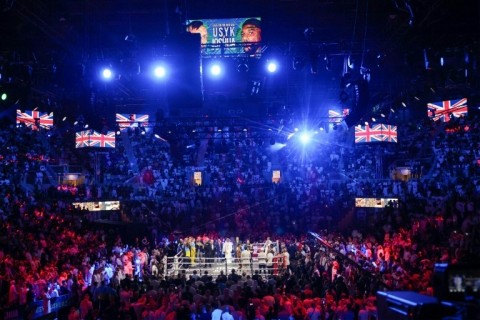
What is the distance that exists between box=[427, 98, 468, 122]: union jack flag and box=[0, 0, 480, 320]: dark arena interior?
0.08 m

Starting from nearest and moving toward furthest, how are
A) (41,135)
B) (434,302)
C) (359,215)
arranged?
(434,302)
(359,215)
(41,135)

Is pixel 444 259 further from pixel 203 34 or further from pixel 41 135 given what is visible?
pixel 41 135

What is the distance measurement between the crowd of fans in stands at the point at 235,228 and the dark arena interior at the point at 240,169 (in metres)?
0.07

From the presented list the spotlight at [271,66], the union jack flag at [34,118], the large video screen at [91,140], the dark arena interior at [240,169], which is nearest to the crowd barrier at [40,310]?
the dark arena interior at [240,169]

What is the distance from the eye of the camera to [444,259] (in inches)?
394

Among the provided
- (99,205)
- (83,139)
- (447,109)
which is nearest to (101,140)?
(83,139)

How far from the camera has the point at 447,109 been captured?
2053cm

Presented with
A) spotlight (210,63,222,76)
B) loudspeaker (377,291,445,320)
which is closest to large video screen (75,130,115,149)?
spotlight (210,63,222,76)

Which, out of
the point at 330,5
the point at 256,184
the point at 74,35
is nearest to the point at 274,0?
the point at 330,5

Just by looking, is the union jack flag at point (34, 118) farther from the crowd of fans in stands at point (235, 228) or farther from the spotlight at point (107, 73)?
the spotlight at point (107, 73)

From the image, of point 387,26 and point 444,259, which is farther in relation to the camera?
point 387,26

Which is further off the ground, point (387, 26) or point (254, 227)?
point (387, 26)

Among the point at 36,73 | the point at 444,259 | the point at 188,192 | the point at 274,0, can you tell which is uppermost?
the point at 274,0

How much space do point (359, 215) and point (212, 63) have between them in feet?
32.4
